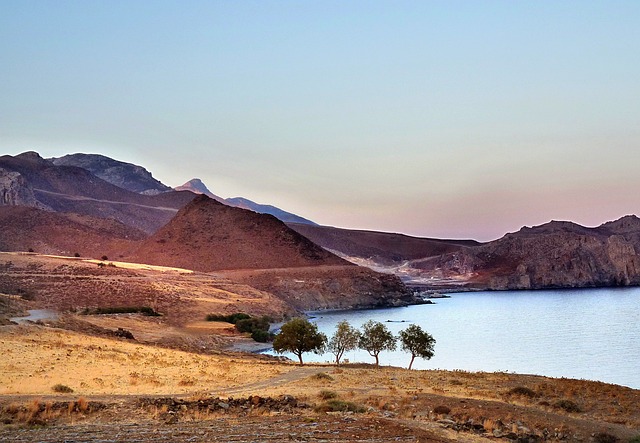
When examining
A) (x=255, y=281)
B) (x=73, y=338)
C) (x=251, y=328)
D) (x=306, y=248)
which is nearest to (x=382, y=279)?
(x=306, y=248)

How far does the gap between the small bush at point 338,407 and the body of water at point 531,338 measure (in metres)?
26.9

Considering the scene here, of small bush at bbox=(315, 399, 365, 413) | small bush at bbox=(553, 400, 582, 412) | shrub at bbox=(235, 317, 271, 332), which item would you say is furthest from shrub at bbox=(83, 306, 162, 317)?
small bush at bbox=(553, 400, 582, 412)

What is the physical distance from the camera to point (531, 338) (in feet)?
232

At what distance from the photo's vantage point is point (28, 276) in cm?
7638

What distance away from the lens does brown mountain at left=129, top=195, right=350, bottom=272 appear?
5487 inches

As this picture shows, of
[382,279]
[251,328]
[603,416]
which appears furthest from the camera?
[382,279]

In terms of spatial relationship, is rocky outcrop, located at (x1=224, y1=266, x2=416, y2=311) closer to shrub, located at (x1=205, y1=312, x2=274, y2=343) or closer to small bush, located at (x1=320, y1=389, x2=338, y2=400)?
shrub, located at (x1=205, y1=312, x2=274, y2=343)

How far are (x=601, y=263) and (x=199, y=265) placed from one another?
122m

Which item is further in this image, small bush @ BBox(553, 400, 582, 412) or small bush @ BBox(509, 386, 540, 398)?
small bush @ BBox(509, 386, 540, 398)

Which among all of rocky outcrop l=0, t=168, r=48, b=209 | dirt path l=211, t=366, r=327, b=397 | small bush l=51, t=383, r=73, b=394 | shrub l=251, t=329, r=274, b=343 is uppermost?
rocky outcrop l=0, t=168, r=48, b=209

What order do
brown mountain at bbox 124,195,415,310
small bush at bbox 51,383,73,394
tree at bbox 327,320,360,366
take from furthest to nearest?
1. brown mountain at bbox 124,195,415,310
2. tree at bbox 327,320,360,366
3. small bush at bbox 51,383,73,394

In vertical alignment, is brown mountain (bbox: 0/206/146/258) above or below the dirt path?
above

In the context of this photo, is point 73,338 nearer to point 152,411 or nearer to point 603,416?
point 152,411

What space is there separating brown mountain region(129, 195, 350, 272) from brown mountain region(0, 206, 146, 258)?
9508mm
